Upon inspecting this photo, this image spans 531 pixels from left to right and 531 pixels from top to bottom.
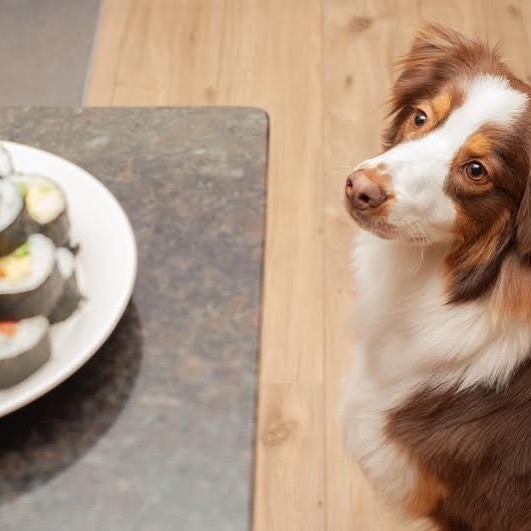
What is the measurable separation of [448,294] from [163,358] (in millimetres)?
472

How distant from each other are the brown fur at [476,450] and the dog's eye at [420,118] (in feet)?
1.20

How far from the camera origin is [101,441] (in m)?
0.79

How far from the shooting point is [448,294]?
1146 millimetres

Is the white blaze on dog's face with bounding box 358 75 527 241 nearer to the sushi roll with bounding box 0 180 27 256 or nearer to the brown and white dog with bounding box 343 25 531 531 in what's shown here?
the brown and white dog with bounding box 343 25 531 531

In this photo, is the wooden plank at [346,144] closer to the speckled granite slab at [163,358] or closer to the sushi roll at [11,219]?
the speckled granite slab at [163,358]

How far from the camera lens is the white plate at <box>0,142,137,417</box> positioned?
31.0 inches

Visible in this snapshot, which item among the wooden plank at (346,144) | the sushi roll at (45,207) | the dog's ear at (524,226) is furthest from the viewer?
the wooden plank at (346,144)

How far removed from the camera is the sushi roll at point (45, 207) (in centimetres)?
85

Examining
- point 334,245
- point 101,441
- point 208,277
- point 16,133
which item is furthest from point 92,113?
point 334,245

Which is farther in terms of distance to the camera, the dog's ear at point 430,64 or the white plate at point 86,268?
the dog's ear at point 430,64

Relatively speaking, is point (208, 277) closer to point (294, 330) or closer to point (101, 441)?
point (101, 441)

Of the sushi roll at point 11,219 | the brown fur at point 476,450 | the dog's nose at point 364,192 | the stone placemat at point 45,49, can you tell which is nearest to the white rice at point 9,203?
the sushi roll at point 11,219

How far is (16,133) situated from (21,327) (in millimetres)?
363

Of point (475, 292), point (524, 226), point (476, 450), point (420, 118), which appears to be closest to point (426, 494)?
point (476, 450)
